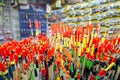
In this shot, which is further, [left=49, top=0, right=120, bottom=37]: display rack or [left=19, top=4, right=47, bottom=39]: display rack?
[left=19, top=4, right=47, bottom=39]: display rack

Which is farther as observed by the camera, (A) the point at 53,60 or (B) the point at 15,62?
(A) the point at 53,60

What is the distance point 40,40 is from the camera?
5.81ft

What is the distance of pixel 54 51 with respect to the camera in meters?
1.61

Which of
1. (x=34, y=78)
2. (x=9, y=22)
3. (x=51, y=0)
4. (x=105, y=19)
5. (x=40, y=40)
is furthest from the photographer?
(x=9, y=22)

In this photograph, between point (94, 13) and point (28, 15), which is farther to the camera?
point (28, 15)

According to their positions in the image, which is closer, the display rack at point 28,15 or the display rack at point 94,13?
the display rack at point 94,13

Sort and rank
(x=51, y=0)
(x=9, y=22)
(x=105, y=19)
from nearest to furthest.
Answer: (x=105, y=19), (x=51, y=0), (x=9, y=22)

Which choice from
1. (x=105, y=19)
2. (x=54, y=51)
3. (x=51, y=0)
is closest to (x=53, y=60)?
(x=54, y=51)

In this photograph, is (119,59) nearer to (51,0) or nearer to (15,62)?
(15,62)

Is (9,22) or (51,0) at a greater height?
(51,0)

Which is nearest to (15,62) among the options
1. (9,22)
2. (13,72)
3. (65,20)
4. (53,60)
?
(13,72)

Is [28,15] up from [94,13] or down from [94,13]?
down

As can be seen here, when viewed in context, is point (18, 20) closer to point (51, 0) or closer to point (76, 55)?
point (51, 0)

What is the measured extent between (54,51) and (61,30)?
297 mm
